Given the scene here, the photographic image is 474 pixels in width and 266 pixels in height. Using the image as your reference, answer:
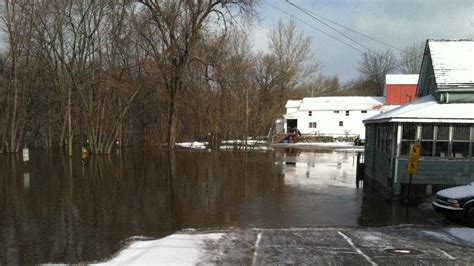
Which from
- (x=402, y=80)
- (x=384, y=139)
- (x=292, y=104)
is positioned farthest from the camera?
(x=292, y=104)

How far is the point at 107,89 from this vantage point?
121 ft

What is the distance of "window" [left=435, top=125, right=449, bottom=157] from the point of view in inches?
605

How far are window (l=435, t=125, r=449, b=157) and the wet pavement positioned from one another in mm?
5757

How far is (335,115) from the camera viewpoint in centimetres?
6250

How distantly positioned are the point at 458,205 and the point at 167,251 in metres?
7.28

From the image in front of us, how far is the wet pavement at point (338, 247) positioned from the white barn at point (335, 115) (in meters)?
52.1

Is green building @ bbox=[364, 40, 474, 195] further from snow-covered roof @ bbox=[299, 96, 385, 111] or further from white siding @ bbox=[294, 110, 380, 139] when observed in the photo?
white siding @ bbox=[294, 110, 380, 139]

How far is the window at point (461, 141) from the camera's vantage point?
1528cm

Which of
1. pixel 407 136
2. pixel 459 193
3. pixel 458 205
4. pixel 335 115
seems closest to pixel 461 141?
pixel 407 136

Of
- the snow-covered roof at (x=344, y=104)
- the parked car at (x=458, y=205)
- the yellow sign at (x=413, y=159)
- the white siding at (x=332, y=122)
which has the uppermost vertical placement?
the snow-covered roof at (x=344, y=104)

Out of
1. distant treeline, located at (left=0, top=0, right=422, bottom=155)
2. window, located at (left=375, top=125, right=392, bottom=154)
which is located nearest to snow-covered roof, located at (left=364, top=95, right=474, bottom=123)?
window, located at (left=375, top=125, right=392, bottom=154)

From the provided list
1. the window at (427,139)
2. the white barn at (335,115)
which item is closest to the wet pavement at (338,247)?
the window at (427,139)

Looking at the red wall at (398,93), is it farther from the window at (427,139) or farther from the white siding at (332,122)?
the window at (427,139)

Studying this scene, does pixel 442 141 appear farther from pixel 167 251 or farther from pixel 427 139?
pixel 167 251
